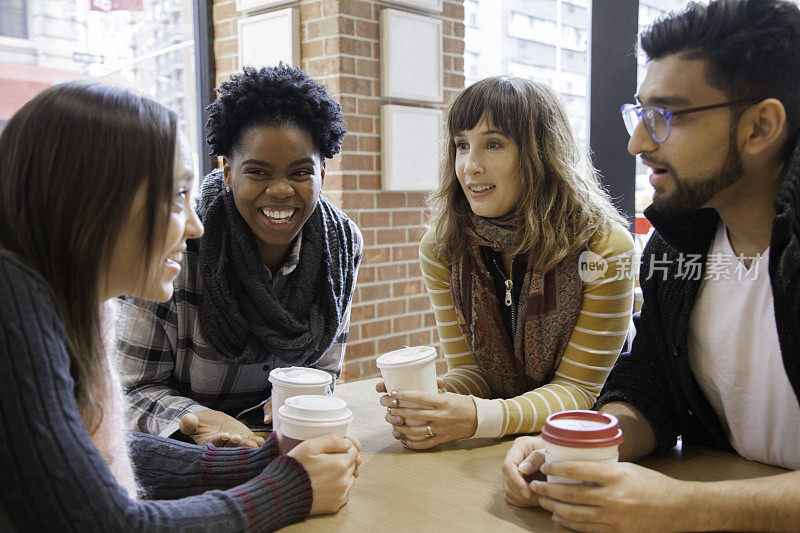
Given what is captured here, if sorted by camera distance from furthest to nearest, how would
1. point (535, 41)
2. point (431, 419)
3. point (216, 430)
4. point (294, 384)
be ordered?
point (535, 41) → point (216, 430) → point (431, 419) → point (294, 384)

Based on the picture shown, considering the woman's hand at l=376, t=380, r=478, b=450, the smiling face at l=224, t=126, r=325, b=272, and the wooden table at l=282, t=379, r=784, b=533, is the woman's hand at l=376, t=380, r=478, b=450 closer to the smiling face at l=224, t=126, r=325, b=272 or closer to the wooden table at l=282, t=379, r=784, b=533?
the wooden table at l=282, t=379, r=784, b=533

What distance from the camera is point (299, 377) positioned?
1.31 meters

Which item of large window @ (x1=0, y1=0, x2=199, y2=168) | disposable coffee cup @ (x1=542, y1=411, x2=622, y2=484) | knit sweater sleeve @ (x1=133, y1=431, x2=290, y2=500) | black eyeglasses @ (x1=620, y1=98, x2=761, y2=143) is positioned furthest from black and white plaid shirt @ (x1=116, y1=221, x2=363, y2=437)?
large window @ (x1=0, y1=0, x2=199, y2=168)

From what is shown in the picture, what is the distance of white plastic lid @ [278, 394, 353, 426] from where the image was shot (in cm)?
114

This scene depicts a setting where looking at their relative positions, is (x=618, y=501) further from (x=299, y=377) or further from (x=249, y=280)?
(x=249, y=280)

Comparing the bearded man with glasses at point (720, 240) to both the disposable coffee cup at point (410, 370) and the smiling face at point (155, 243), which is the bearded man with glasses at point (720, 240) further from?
the smiling face at point (155, 243)

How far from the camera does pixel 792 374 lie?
3.91ft

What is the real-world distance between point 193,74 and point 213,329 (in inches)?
96.0

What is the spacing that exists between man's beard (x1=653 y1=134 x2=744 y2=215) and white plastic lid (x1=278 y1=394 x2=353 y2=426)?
79 cm

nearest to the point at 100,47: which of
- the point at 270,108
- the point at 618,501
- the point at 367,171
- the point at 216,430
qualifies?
the point at 367,171

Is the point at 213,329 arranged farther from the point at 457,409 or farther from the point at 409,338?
the point at 409,338

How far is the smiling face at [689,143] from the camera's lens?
4.28 ft

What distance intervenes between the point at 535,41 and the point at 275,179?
3.10 meters

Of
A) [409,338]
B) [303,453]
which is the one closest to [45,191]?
[303,453]
